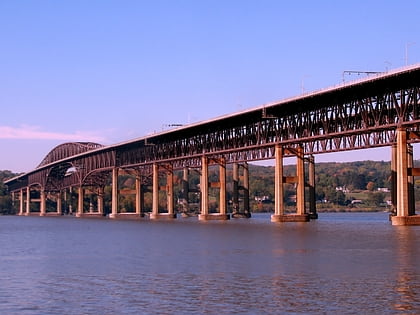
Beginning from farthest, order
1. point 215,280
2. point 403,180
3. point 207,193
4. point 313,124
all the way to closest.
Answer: point 207,193 < point 313,124 < point 403,180 < point 215,280

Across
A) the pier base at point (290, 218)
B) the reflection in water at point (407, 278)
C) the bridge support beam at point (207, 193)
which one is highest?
the bridge support beam at point (207, 193)

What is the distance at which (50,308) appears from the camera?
34.0m

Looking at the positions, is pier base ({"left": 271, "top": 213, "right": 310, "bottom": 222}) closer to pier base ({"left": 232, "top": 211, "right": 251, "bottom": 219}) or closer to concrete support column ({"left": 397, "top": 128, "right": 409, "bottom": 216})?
concrete support column ({"left": 397, "top": 128, "right": 409, "bottom": 216})

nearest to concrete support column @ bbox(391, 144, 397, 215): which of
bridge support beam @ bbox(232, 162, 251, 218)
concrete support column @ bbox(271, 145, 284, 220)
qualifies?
concrete support column @ bbox(271, 145, 284, 220)

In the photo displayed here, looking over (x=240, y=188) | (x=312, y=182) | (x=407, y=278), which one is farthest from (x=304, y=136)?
(x=407, y=278)

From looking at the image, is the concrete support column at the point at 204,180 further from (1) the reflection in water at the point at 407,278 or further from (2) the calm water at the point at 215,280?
(2) the calm water at the point at 215,280

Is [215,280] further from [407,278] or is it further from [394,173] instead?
[394,173]

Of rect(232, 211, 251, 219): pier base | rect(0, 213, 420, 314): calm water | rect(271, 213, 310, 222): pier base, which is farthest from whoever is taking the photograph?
rect(232, 211, 251, 219): pier base

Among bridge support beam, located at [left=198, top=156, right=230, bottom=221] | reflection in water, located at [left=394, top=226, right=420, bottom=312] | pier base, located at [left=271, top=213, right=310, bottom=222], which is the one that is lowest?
reflection in water, located at [left=394, top=226, right=420, bottom=312]

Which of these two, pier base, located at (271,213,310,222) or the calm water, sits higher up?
pier base, located at (271,213,310,222)

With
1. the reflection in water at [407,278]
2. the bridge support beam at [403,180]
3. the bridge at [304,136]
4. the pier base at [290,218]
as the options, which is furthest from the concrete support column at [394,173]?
the reflection in water at [407,278]

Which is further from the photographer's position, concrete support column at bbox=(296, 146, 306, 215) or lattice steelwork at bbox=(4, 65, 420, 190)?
concrete support column at bbox=(296, 146, 306, 215)

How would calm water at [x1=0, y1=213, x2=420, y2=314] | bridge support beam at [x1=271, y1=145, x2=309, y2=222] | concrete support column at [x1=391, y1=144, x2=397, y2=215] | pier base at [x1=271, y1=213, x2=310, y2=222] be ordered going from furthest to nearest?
pier base at [x1=271, y1=213, x2=310, y2=222], bridge support beam at [x1=271, y1=145, x2=309, y2=222], concrete support column at [x1=391, y1=144, x2=397, y2=215], calm water at [x1=0, y1=213, x2=420, y2=314]

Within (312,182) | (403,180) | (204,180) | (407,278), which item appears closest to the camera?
(407,278)
